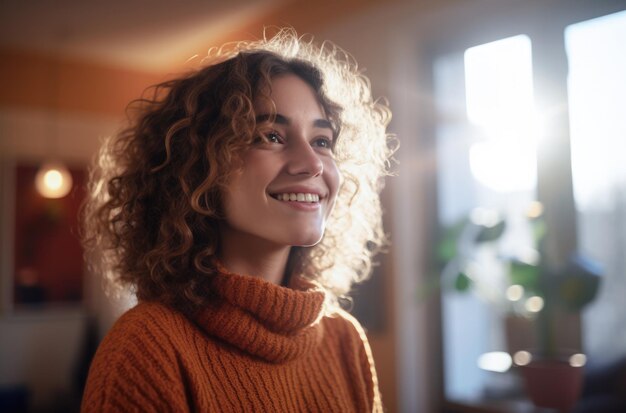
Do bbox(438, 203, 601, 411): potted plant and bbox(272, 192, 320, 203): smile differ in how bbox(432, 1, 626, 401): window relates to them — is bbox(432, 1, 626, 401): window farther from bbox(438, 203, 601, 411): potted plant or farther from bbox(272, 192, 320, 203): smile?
bbox(272, 192, 320, 203): smile

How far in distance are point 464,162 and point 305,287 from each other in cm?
207

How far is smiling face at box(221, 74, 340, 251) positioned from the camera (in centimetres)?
100

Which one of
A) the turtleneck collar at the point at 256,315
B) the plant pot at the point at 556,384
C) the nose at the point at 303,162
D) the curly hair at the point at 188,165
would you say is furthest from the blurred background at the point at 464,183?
the turtleneck collar at the point at 256,315

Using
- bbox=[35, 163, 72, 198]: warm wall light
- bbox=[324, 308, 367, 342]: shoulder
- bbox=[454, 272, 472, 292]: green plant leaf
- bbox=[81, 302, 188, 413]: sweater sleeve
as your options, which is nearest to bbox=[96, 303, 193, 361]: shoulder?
bbox=[81, 302, 188, 413]: sweater sleeve

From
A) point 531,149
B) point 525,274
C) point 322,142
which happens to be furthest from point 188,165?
point 531,149

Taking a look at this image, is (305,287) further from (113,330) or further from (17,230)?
(17,230)

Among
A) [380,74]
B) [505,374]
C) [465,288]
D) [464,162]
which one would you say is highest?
[380,74]

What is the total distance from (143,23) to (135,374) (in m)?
3.90

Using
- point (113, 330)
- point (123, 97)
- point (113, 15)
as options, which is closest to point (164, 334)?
point (113, 330)

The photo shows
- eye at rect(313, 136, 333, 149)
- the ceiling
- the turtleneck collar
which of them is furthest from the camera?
the ceiling

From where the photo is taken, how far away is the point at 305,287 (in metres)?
1.16

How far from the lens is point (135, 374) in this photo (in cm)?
85

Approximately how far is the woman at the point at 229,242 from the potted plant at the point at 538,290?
1.17 metres

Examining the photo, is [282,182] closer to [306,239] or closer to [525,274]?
[306,239]
